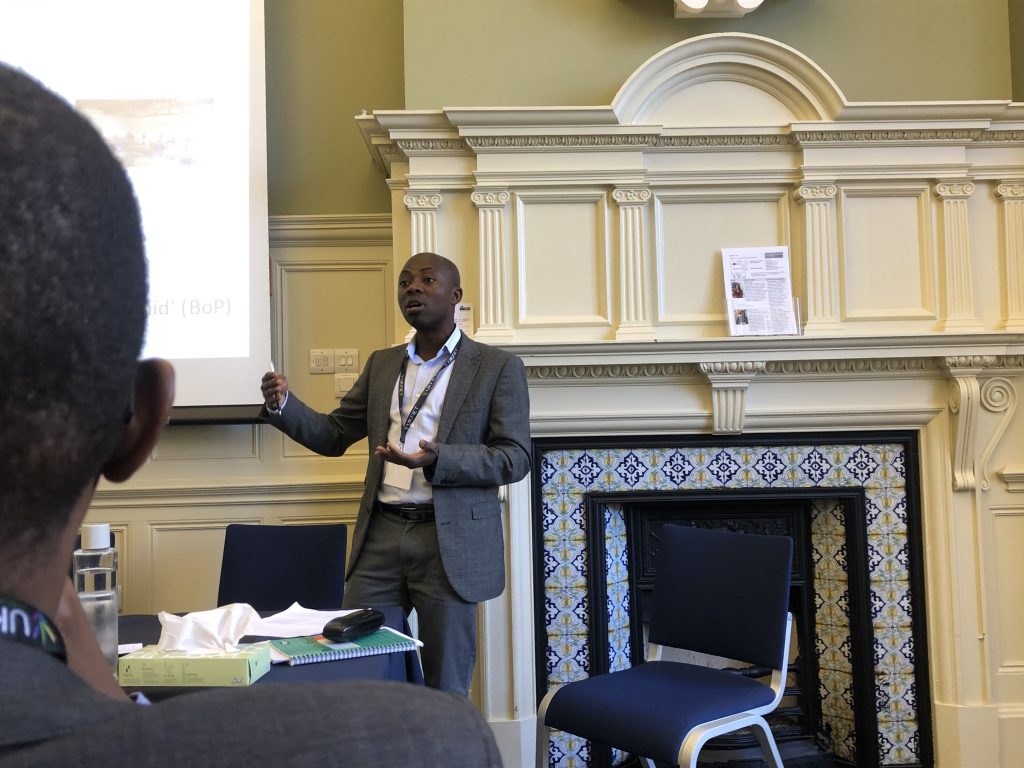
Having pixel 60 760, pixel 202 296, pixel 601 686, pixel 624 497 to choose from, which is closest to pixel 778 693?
pixel 601 686

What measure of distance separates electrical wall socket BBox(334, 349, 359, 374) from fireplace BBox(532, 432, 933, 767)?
0.89 metres

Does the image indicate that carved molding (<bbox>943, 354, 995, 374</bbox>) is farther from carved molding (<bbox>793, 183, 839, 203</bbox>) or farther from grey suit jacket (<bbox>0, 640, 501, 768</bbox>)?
grey suit jacket (<bbox>0, 640, 501, 768</bbox>)

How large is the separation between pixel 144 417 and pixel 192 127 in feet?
10.8

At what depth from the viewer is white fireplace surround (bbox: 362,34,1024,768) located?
127 inches

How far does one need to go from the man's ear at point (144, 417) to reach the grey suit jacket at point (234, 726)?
0.42ft

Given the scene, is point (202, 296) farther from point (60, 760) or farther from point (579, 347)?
point (60, 760)

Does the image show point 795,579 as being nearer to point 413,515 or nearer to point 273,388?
point 413,515

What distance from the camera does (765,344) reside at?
3.20 metres

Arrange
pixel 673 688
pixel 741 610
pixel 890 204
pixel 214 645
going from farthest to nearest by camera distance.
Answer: pixel 890 204
pixel 741 610
pixel 673 688
pixel 214 645

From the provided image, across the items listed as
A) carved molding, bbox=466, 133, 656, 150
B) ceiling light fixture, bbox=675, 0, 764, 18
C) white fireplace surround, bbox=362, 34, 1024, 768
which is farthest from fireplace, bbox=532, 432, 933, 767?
ceiling light fixture, bbox=675, 0, 764, 18

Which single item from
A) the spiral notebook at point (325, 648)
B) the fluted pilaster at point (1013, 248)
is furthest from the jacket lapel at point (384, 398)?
the fluted pilaster at point (1013, 248)

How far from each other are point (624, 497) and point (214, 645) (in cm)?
202

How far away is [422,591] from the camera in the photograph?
8.13ft

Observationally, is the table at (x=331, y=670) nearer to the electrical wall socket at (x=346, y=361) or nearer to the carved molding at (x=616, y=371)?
the carved molding at (x=616, y=371)
